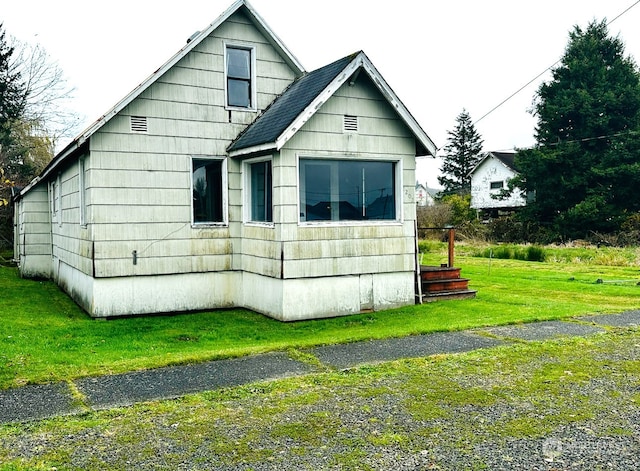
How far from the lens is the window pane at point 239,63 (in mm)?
13273

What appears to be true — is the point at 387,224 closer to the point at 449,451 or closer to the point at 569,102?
the point at 449,451

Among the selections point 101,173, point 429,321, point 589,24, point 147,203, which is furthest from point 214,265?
point 589,24

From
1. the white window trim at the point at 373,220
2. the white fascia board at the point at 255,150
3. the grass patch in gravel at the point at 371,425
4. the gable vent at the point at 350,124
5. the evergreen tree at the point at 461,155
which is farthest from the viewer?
the evergreen tree at the point at 461,155

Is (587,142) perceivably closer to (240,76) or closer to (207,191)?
(240,76)

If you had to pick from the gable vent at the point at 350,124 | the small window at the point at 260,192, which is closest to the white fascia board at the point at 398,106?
the gable vent at the point at 350,124

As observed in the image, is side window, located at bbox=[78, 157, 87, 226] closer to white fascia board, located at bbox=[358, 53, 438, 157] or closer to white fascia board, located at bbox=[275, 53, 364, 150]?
white fascia board, located at bbox=[275, 53, 364, 150]

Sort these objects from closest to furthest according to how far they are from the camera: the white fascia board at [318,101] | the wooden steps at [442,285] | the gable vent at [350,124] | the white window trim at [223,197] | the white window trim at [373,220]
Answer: the white fascia board at [318,101]
the white window trim at [373,220]
the gable vent at [350,124]
the white window trim at [223,197]
the wooden steps at [442,285]

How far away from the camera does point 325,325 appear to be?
11.3 meters

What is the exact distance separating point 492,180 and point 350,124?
42174 mm

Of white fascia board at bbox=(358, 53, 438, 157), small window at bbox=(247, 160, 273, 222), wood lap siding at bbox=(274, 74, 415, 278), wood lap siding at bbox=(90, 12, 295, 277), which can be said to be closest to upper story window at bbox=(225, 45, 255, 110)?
wood lap siding at bbox=(90, 12, 295, 277)

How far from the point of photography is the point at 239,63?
43.9 ft

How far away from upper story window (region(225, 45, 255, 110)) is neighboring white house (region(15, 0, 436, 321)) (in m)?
0.02

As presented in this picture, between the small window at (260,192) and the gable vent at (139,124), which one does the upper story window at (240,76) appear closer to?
the small window at (260,192)

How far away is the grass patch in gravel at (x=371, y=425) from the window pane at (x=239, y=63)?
7985 mm
